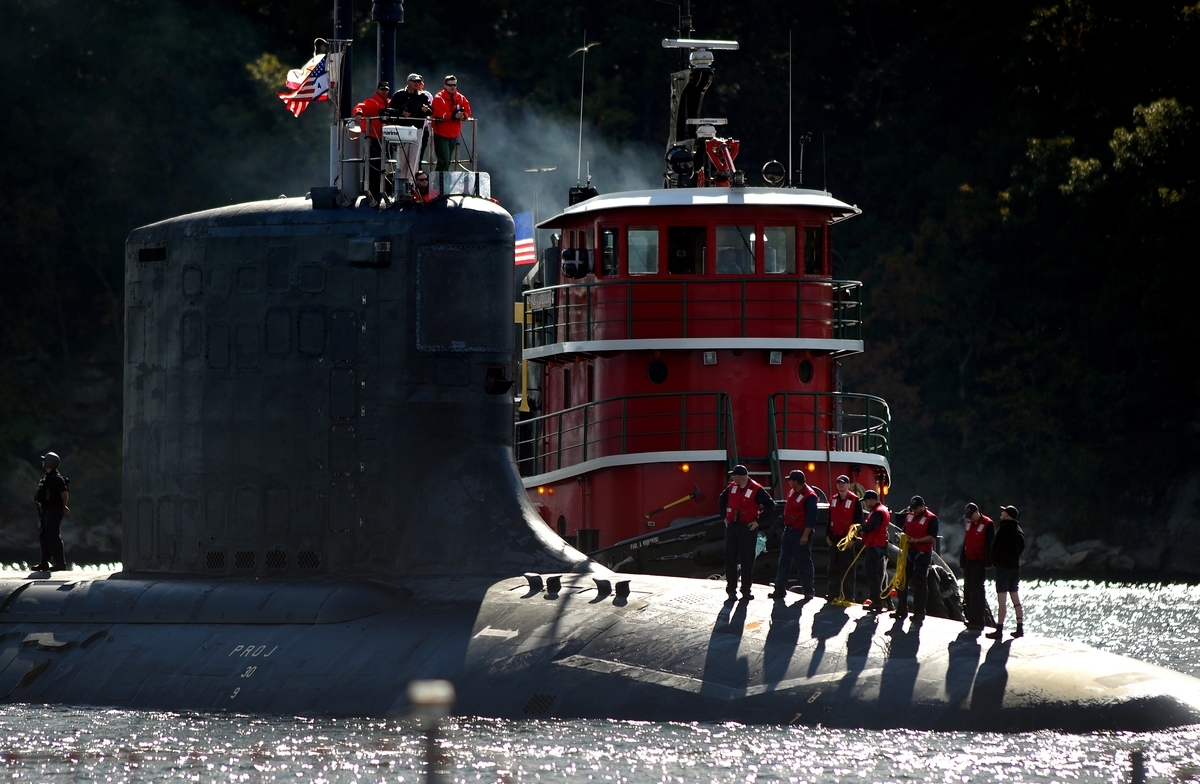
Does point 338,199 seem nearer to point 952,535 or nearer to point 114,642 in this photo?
point 114,642

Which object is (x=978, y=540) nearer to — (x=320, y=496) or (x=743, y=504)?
(x=743, y=504)

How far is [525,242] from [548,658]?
2108 cm

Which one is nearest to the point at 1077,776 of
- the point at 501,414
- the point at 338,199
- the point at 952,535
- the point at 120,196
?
the point at 501,414

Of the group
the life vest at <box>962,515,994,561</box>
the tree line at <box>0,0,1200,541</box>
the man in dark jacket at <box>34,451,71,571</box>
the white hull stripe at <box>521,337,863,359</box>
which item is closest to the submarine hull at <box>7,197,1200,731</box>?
the man in dark jacket at <box>34,451,71,571</box>

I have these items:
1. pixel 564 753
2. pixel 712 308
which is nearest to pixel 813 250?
pixel 712 308

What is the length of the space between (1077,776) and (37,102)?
180 feet

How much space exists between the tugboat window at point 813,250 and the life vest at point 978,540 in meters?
11.4

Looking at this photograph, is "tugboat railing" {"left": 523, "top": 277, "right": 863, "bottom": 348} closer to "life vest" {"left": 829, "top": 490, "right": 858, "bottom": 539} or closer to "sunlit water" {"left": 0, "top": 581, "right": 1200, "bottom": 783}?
"life vest" {"left": 829, "top": 490, "right": 858, "bottom": 539}

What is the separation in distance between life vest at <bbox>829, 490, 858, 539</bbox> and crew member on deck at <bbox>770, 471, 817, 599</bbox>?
0.85 m

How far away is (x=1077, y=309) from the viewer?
198 feet

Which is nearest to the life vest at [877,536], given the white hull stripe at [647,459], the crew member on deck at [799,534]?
the crew member on deck at [799,534]

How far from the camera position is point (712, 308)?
3078cm

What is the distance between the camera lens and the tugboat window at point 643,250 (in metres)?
31.2

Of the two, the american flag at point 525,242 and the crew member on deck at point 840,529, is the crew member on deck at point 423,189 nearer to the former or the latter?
the crew member on deck at point 840,529
